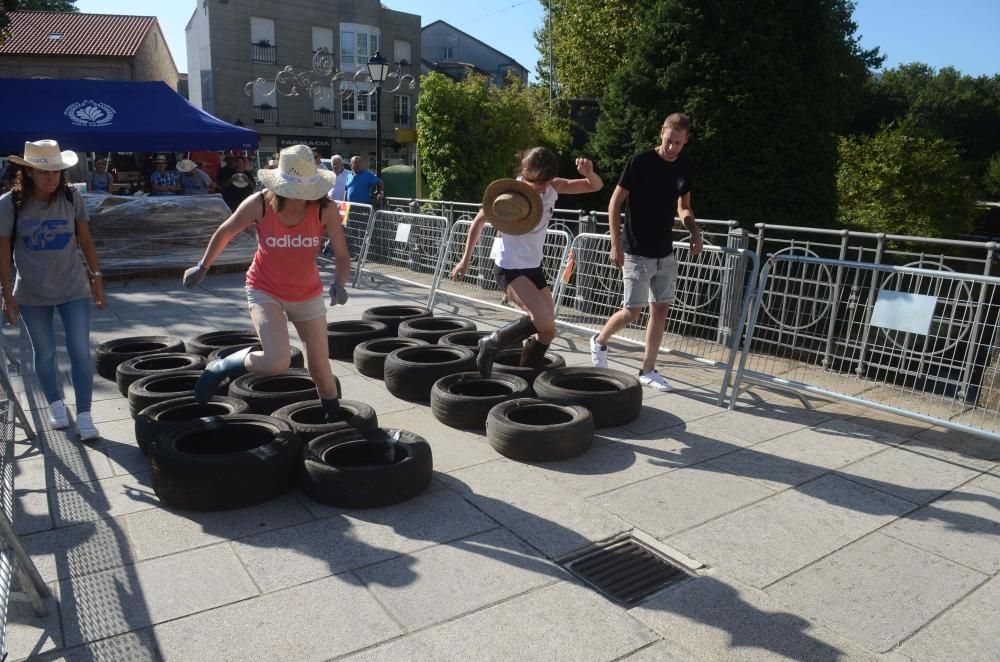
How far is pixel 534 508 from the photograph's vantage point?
12.6 ft

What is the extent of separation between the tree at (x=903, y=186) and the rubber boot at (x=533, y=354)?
1669 centimetres

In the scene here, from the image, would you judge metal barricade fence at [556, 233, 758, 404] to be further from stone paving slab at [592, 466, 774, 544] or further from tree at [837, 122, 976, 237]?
tree at [837, 122, 976, 237]

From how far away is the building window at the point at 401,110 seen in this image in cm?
4865

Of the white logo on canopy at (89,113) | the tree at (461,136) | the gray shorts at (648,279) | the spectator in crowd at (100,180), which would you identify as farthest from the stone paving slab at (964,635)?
the spectator in crowd at (100,180)

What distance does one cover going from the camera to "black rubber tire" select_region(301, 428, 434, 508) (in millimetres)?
3705

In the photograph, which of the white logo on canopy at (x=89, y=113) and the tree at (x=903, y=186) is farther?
the tree at (x=903, y=186)

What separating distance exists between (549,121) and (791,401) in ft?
62.6

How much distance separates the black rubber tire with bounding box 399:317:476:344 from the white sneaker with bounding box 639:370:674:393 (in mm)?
1766

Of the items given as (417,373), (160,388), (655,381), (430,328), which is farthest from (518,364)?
(160,388)

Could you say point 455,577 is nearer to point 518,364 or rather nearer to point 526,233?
point 526,233

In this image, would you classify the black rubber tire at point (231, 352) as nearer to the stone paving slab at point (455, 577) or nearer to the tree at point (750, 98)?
the stone paving slab at point (455, 577)

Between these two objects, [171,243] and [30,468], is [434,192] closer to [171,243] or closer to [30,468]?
[171,243]

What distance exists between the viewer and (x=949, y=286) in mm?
4836

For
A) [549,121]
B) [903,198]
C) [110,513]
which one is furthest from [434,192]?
[110,513]
